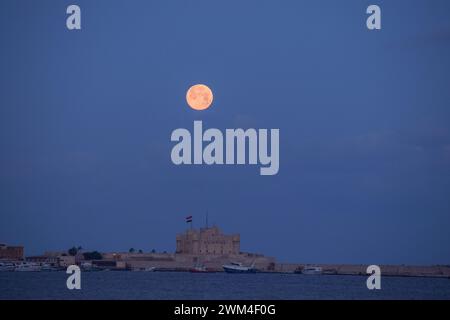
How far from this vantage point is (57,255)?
122 meters

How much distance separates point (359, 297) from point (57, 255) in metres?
70.4

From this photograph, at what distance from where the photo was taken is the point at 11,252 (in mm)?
113500

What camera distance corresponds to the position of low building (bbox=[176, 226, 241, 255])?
110375 mm

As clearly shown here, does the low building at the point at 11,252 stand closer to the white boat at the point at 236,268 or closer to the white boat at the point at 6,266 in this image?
the white boat at the point at 6,266

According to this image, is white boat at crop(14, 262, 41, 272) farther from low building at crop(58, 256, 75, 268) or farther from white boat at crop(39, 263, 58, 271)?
low building at crop(58, 256, 75, 268)

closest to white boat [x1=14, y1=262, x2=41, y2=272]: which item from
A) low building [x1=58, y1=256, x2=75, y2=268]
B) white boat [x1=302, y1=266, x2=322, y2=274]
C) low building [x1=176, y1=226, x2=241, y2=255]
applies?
low building [x1=58, y1=256, x2=75, y2=268]

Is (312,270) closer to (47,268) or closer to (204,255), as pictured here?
(204,255)

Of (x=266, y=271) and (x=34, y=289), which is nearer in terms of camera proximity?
(x=34, y=289)
